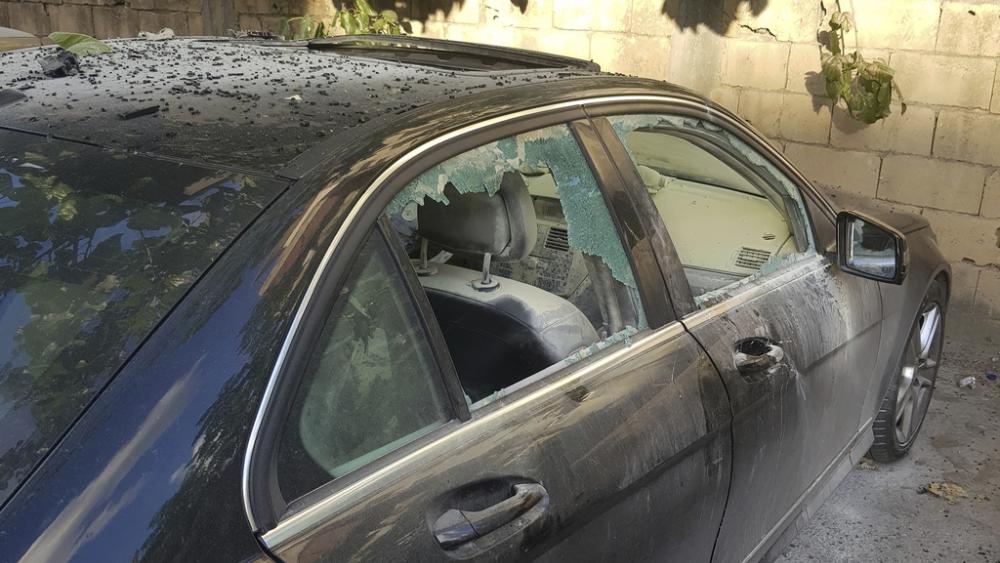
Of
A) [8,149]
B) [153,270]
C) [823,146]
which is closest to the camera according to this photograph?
[153,270]

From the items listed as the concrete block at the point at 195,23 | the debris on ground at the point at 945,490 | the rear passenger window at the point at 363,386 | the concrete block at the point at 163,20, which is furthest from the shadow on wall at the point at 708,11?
A: the concrete block at the point at 163,20

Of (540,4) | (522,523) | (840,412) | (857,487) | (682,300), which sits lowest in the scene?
(857,487)

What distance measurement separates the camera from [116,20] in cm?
822

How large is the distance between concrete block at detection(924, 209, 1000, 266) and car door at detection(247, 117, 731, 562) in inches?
138

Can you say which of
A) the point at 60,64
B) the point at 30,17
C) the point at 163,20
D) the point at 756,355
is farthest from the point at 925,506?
the point at 30,17

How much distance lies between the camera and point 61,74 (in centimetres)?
208

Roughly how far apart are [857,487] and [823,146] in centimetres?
235

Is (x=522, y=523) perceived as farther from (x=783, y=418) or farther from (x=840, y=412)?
(x=840, y=412)

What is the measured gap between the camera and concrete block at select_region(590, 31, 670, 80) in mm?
5707

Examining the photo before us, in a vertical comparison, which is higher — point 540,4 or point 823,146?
point 540,4

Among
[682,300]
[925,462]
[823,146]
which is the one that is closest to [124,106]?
[682,300]

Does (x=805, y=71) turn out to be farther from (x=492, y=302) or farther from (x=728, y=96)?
(x=492, y=302)

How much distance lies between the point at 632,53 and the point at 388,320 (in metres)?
4.74

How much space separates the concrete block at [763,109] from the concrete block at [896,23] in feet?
1.78
